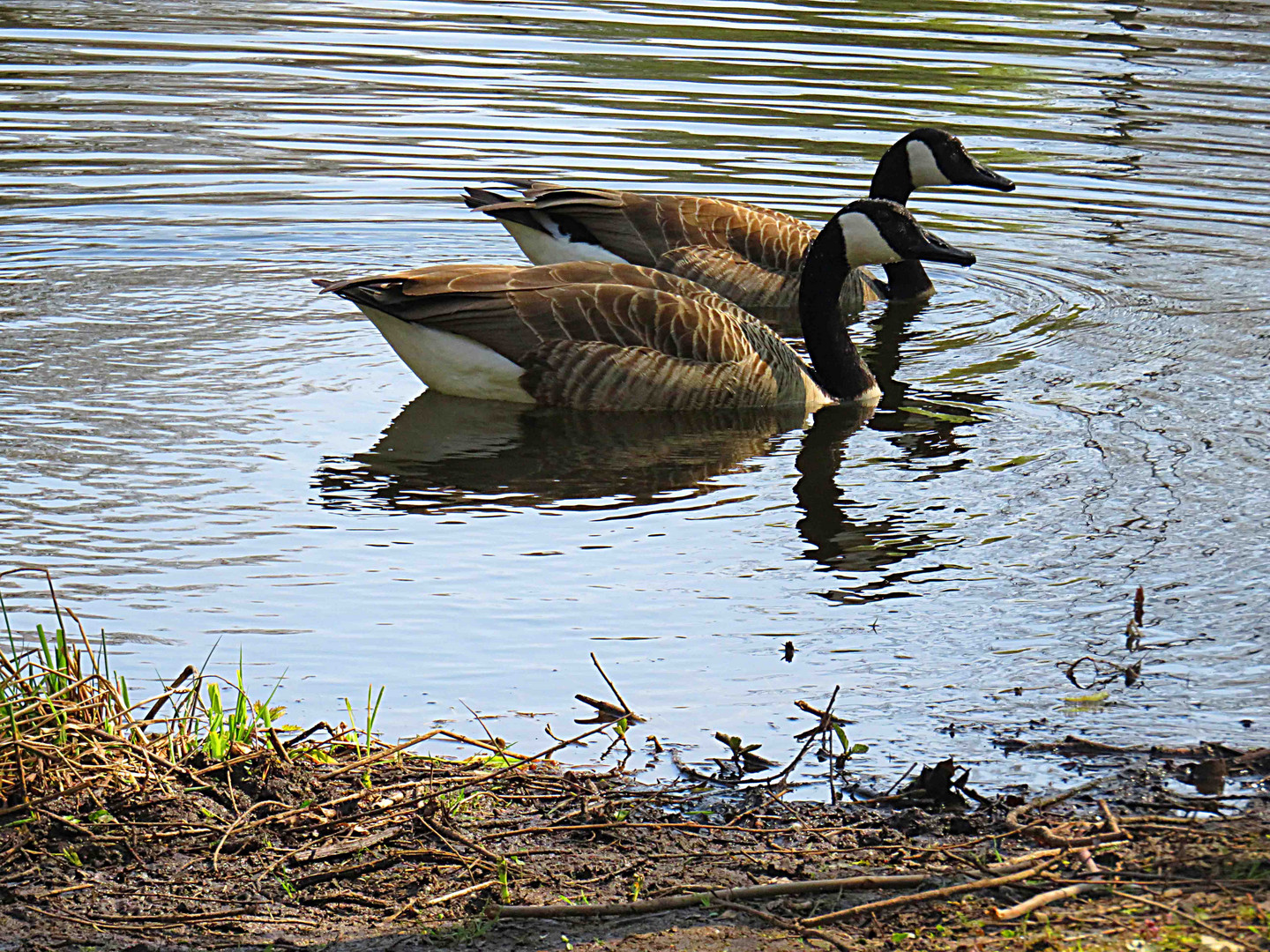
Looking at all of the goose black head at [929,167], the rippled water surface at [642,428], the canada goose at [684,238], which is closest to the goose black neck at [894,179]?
the goose black head at [929,167]

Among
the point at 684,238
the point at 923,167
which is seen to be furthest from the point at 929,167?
the point at 684,238

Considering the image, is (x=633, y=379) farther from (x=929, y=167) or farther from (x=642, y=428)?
(x=929, y=167)

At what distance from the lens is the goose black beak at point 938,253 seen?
11156 millimetres

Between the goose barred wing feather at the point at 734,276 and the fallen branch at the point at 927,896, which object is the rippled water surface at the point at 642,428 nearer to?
the goose barred wing feather at the point at 734,276

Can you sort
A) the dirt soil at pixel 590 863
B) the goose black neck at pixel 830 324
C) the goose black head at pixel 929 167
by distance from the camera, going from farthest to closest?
the goose black head at pixel 929 167
the goose black neck at pixel 830 324
the dirt soil at pixel 590 863

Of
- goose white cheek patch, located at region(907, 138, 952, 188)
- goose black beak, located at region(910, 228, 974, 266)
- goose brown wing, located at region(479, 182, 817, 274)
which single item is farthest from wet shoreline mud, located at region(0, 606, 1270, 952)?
goose white cheek patch, located at region(907, 138, 952, 188)

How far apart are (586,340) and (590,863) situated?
570 centimetres

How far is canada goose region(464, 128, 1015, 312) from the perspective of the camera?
1241 centimetres

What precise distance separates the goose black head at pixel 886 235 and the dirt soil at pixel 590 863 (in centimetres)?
633

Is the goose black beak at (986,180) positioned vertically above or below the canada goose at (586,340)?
above

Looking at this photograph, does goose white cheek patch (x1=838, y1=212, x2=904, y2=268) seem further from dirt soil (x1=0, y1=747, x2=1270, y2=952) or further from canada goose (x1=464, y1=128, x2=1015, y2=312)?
dirt soil (x1=0, y1=747, x2=1270, y2=952)

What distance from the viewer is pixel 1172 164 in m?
16.1

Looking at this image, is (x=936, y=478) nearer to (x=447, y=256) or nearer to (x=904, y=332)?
(x=904, y=332)

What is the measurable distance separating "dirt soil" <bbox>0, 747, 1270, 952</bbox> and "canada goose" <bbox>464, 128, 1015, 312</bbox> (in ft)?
24.5
